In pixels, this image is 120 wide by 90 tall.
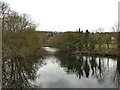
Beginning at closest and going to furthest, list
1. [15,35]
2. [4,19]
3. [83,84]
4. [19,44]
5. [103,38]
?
1. [83,84]
2. [4,19]
3. [15,35]
4. [19,44]
5. [103,38]

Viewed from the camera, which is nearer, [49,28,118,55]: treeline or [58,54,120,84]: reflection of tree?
[58,54,120,84]: reflection of tree

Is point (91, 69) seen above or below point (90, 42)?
below

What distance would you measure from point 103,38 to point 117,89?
22.9 metres

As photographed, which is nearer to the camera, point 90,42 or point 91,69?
point 91,69

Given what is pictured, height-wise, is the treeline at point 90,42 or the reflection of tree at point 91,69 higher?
the treeline at point 90,42

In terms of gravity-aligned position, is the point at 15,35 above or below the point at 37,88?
above

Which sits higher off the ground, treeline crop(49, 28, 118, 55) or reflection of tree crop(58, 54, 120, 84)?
treeline crop(49, 28, 118, 55)

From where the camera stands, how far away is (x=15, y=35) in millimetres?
16422

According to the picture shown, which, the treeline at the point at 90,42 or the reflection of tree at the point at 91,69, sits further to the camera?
the treeline at the point at 90,42

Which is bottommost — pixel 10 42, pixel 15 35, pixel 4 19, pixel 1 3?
pixel 10 42

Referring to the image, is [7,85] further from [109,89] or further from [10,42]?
[109,89]

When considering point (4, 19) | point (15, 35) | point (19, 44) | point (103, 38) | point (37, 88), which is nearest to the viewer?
point (37, 88)

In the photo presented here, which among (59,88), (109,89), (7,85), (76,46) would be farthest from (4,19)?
(76,46)

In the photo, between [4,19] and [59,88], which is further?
[4,19]
